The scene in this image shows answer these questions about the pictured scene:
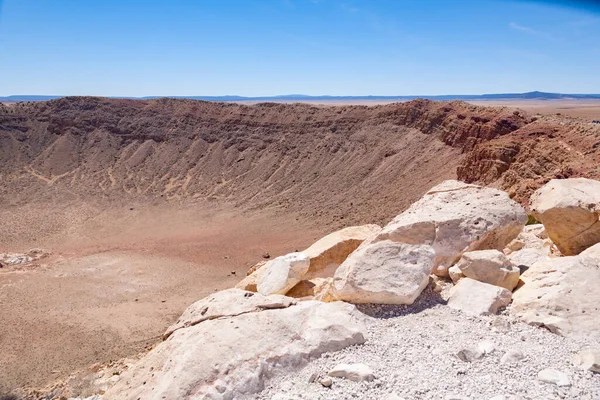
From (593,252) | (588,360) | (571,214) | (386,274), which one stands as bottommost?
(588,360)

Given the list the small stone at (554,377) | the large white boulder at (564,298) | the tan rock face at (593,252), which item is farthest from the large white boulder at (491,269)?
the small stone at (554,377)

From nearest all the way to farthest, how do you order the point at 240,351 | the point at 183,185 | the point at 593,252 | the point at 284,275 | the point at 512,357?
the point at 512,357, the point at 240,351, the point at 593,252, the point at 284,275, the point at 183,185

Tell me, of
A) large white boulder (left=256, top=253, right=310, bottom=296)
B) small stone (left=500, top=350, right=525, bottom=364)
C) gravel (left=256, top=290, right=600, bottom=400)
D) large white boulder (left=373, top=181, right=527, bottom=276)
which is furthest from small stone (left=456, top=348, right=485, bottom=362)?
large white boulder (left=256, top=253, right=310, bottom=296)

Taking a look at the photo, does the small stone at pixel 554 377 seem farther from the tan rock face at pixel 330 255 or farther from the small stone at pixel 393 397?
the tan rock face at pixel 330 255

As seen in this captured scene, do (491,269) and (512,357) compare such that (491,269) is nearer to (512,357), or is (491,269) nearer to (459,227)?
(459,227)

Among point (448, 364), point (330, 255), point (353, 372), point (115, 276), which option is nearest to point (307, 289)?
point (330, 255)

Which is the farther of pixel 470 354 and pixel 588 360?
pixel 470 354
